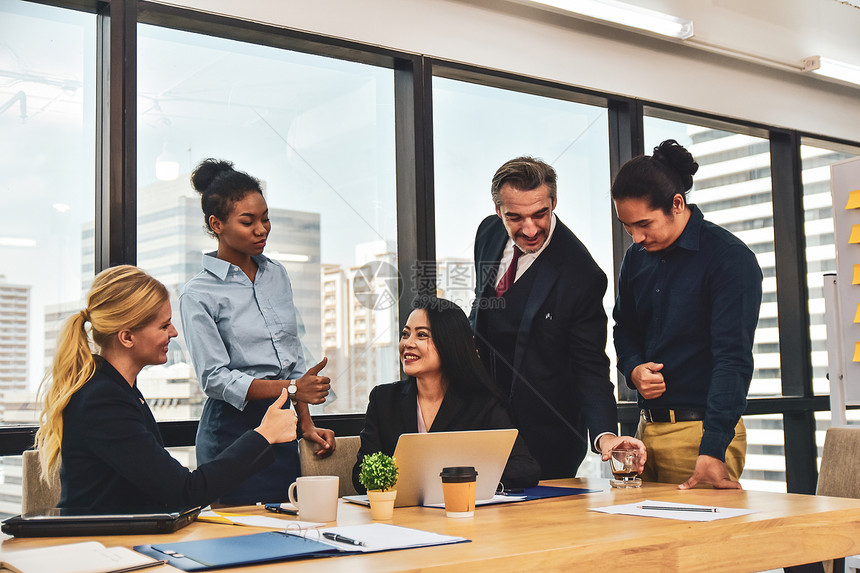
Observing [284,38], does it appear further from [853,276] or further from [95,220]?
[853,276]

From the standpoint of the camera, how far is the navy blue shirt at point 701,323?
2359mm

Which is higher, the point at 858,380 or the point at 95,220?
the point at 95,220

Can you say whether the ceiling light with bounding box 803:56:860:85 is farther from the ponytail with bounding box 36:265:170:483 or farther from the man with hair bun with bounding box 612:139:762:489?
the ponytail with bounding box 36:265:170:483

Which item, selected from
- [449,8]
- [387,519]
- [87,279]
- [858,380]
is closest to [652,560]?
[387,519]

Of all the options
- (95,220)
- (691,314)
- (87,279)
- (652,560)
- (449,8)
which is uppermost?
(449,8)

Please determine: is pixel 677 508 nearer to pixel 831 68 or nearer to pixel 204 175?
pixel 204 175

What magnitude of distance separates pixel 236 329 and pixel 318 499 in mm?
1065

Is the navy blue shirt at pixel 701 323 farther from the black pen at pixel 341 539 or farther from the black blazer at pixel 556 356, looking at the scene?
the black pen at pixel 341 539

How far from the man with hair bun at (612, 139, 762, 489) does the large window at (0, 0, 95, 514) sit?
6.05ft

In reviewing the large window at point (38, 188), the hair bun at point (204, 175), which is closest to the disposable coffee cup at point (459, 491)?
the hair bun at point (204, 175)

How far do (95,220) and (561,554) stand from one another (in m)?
2.23

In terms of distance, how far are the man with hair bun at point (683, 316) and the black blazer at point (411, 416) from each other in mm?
463

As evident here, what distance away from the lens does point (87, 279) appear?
2.93 m

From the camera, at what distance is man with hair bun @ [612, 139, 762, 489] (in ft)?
8.00
